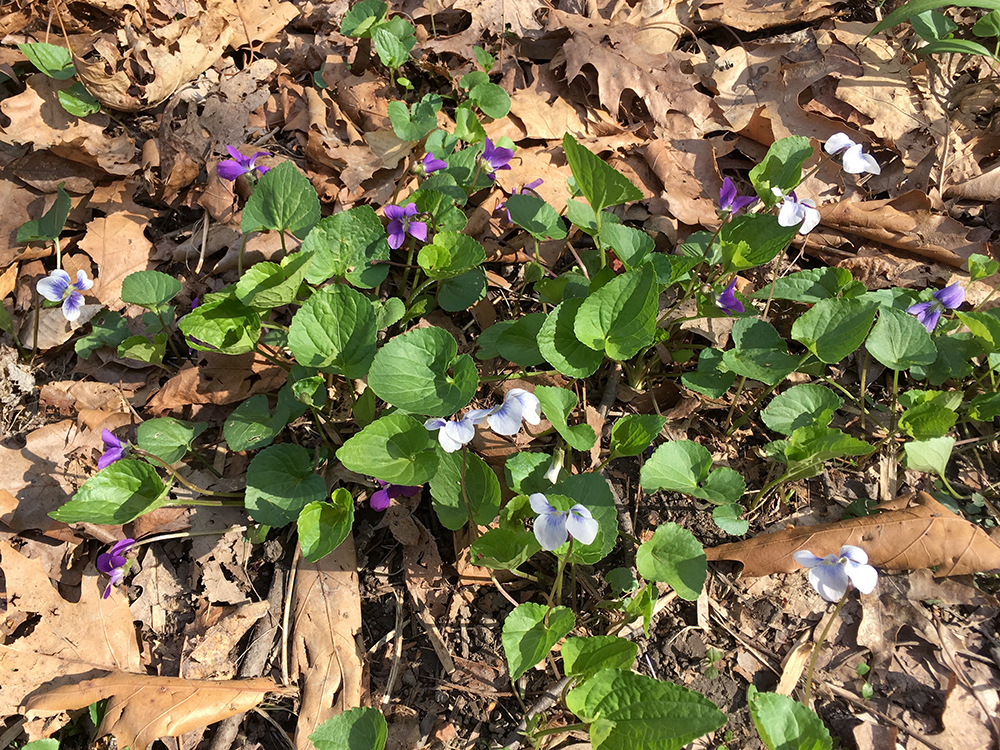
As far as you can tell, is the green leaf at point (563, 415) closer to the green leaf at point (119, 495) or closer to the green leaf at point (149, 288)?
the green leaf at point (119, 495)

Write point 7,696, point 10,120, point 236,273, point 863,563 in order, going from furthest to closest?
point 10,120 < point 236,273 < point 7,696 < point 863,563

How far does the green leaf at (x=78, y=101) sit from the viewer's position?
338cm

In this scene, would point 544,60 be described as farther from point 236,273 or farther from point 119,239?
point 119,239

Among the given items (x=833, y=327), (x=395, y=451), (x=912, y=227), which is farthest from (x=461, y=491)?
(x=912, y=227)

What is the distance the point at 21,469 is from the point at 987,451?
3.74 metres

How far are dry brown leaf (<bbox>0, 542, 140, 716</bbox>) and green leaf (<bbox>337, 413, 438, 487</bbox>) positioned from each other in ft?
3.77

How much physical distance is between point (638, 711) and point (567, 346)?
1094 millimetres

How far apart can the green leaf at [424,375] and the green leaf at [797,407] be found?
3.68 feet

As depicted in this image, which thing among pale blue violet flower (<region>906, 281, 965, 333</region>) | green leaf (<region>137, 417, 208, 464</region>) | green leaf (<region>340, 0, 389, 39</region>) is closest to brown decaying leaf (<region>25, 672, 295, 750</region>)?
green leaf (<region>137, 417, 208, 464</region>)

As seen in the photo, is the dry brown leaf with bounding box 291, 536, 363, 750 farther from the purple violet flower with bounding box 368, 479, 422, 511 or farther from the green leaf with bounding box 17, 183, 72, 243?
the green leaf with bounding box 17, 183, 72, 243

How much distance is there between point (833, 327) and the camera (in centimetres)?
229

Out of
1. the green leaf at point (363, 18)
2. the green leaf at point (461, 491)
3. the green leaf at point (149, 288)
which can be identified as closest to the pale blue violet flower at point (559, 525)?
the green leaf at point (461, 491)

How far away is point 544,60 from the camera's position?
11.9ft

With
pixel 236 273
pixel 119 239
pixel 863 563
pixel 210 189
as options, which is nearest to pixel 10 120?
pixel 119 239
